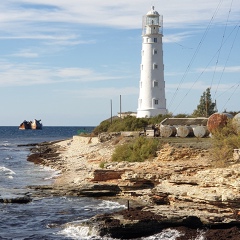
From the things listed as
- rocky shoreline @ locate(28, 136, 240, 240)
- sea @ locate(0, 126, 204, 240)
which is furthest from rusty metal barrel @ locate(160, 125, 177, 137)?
sea @ locate(0, 126, 204, 240)

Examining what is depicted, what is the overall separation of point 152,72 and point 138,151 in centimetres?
2227

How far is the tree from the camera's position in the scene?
61.0m

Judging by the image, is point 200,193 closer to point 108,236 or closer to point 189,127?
point 108,236

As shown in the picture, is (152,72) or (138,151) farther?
(152,72)

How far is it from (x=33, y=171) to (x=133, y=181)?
18210 mm

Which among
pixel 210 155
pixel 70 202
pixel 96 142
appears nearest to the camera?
pixel 70 202

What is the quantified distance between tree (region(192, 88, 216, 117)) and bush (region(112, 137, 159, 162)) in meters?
23.9

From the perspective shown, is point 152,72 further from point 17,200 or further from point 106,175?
point 17,200

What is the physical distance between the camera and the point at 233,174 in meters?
23.4

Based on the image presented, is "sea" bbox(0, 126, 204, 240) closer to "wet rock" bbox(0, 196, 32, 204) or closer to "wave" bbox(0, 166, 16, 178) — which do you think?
"wet rock" bbox(0, 196, 32, 204)

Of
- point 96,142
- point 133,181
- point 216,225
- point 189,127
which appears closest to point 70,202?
point 133,181

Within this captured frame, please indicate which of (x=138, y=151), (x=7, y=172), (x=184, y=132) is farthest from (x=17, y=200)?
(x=7, y=172)

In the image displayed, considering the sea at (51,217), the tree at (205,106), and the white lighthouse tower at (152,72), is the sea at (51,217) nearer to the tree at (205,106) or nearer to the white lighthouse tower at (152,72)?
the white lighthouse tower at (152,72)

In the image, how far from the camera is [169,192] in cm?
2495
